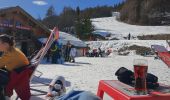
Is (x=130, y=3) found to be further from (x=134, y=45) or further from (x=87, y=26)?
(x=134, y=45)

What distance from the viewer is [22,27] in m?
26.3

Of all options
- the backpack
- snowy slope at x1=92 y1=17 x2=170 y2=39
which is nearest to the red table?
the backpack

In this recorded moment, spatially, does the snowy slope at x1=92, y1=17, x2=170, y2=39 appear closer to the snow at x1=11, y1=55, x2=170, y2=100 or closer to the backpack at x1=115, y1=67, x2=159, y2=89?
the snow at x1=11, y1=55, x2=170, y2=100

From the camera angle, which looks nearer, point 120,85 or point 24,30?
point 120,85

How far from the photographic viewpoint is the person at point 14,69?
5028 mm

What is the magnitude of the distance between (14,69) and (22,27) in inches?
852

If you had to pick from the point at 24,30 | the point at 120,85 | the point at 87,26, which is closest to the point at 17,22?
the point at 24,30

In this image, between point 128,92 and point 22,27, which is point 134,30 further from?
point 128,92

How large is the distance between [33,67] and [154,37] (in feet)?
170

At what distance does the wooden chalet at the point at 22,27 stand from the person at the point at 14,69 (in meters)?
18.2

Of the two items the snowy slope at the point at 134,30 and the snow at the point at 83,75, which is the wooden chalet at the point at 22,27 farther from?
the snowy slope at the point at 134,30

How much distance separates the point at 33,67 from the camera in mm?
5312

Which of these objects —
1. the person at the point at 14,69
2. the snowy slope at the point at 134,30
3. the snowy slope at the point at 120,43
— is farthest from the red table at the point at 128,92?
the snowy slope at the point at 134,30

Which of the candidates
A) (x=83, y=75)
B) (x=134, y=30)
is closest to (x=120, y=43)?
(x=134, y=30)
